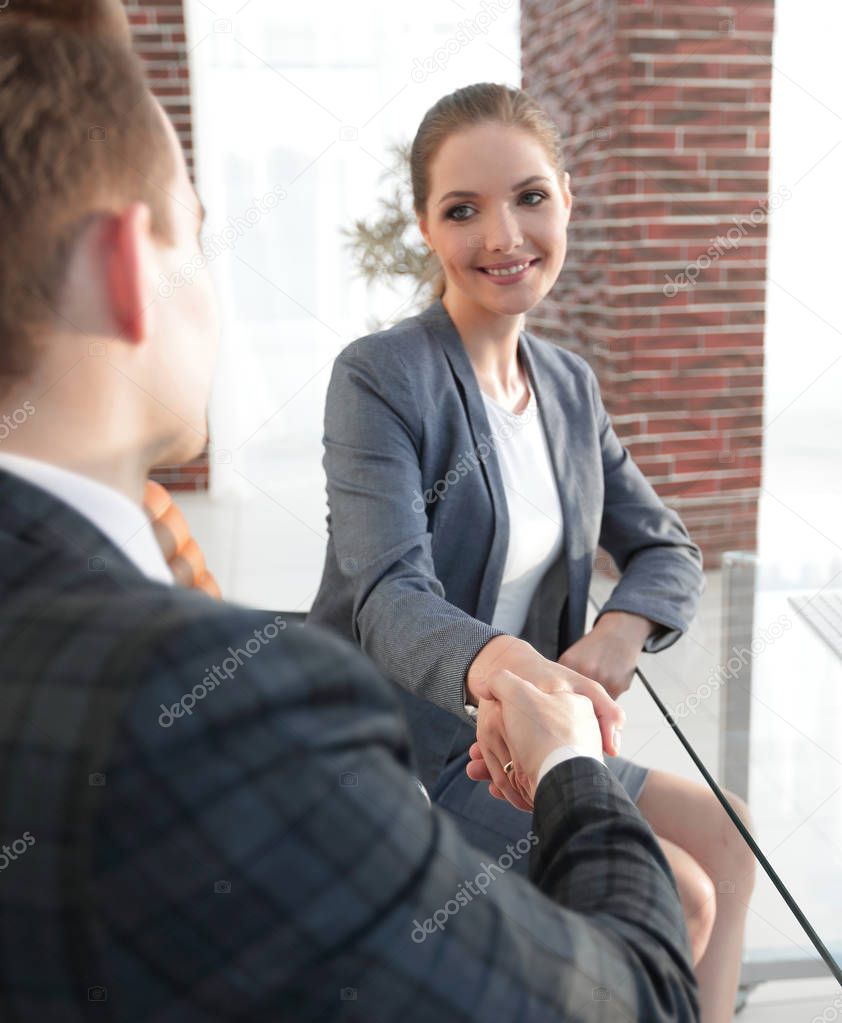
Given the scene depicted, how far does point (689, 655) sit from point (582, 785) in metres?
0.85

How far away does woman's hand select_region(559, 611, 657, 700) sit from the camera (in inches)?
57.2

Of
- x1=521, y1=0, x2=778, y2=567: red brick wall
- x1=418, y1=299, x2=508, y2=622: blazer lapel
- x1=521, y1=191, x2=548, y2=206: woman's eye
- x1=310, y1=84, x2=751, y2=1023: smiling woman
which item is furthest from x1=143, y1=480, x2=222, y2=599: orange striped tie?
x1=521, y1=0, x2=778, y2=567: red brick wall

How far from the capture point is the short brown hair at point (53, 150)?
53 cm

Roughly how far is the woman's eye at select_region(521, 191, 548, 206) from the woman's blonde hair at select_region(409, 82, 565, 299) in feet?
0.17

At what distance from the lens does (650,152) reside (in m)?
3.72

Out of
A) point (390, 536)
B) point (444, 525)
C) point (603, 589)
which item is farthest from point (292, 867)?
point (603, 589)

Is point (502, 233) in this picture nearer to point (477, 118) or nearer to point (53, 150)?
point (477, 118)

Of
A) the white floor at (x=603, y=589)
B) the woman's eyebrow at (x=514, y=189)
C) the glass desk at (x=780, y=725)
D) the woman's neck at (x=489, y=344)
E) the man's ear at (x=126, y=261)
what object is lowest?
the white floor at (x=603, y=589)

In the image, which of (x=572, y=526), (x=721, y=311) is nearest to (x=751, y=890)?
(x=572, y=526)

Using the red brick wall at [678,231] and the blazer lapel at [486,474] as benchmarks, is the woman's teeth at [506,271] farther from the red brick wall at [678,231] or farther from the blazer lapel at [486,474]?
the red brick wall at [678,231]

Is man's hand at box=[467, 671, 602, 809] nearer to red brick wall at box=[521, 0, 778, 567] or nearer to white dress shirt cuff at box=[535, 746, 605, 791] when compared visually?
white dress shirt cuff at box=[535, 746, 605, 791]

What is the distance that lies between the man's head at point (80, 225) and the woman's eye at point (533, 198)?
3.56 feet

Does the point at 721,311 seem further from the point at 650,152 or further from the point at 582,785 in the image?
the point at 582,785

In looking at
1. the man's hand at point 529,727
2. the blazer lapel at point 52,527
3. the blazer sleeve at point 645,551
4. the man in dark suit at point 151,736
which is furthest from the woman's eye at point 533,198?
the blazer lapel at point 52,527
